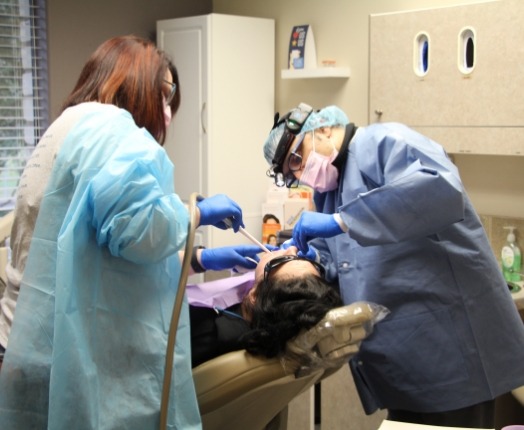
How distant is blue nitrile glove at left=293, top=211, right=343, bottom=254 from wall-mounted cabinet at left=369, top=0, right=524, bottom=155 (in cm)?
108

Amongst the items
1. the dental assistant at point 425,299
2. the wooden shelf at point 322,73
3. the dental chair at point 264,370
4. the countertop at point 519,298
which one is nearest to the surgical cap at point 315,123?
the dental assistant at point 425,299

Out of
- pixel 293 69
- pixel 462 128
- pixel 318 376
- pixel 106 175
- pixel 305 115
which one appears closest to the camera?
pixel 106 175

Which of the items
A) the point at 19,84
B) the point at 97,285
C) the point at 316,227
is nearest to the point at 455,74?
the point at 316,227

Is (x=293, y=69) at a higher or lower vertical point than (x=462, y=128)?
higher

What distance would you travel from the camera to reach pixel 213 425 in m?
1.67

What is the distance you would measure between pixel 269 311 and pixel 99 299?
40 centimetres

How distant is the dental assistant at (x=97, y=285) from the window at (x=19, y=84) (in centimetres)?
221

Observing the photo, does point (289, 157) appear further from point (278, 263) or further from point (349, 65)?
point (349, 65)

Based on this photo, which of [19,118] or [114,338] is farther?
[19,118]

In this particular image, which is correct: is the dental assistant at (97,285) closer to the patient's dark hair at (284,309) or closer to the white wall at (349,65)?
the patient's dark hair at (284,309)

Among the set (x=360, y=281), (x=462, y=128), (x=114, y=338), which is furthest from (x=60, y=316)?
Result: (x=462, y=128)

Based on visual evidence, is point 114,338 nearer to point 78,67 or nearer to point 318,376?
point 318,376

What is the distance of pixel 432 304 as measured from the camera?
1808 mm

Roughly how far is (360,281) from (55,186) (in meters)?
0.78
